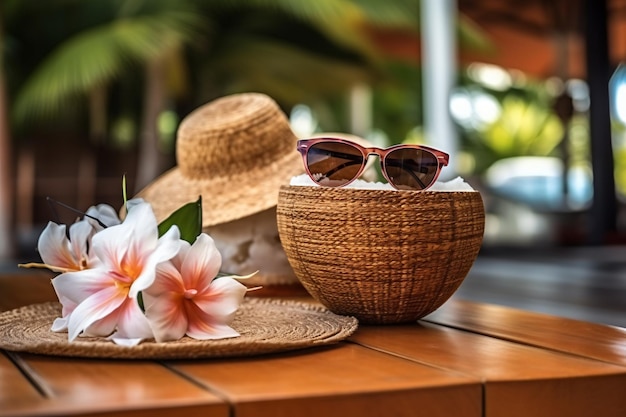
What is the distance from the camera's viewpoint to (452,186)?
0.81m

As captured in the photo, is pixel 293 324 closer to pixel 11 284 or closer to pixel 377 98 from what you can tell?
pixel 11 284

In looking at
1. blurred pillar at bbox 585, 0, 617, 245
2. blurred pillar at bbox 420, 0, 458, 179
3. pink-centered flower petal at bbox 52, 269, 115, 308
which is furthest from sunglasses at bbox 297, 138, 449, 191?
blurred pillar at bbox 420, 0, 458, 179

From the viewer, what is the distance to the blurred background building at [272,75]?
557 cm

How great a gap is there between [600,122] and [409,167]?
4.37 meters

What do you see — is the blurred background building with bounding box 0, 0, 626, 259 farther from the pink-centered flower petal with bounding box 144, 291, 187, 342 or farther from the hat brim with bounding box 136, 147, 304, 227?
the pink-centered flower petal with bounding box 144, 291, 187, 342

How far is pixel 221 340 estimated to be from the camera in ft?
2.11

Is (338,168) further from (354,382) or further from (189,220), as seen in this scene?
(354,382)

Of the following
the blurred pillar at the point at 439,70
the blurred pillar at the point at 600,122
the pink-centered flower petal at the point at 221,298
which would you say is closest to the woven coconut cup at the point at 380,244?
the pink-centered flower petal at the point at 221,298

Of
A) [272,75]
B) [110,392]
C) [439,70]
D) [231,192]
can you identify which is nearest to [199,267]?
[110,392]

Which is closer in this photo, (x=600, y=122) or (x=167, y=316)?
(x=167, y=316)

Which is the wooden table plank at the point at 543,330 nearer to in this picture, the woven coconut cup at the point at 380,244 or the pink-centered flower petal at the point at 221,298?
the woven coconut cup at the point at 380,244

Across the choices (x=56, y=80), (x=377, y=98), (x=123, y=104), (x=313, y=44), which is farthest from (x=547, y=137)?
(x=56, y=80)

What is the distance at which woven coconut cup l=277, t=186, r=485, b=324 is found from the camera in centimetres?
74

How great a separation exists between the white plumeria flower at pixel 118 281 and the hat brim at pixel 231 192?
0.38 meters
